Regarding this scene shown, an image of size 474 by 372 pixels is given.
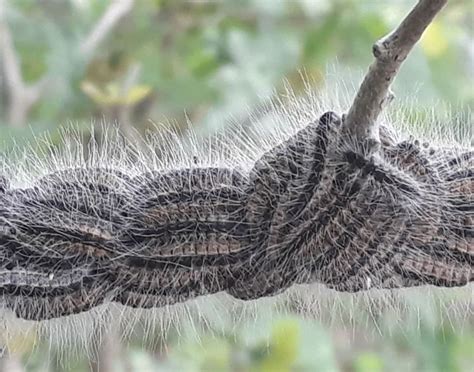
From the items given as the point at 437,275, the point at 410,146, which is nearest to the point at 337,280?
the point at 437,275

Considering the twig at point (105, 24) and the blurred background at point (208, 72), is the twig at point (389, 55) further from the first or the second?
the twig at point (105, 24)

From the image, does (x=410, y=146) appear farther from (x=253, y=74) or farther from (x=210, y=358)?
(x=210, y=358)

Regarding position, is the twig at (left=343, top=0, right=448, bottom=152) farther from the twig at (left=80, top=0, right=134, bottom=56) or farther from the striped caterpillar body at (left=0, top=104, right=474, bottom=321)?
the twig at (left=80, top=0, right=134, bottom=56)

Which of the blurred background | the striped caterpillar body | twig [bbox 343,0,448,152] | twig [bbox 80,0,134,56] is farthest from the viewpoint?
twig [bbox 80,0,134,56]

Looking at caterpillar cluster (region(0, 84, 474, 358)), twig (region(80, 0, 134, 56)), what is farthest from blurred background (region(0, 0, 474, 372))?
caterpillar cluster (region(0, 84, 474, 358))

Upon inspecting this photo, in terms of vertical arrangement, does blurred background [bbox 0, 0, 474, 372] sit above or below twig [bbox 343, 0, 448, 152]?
above

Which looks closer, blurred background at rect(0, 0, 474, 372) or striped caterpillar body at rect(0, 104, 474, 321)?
striped caterpillar body at rect(0, 104, 474, 321)

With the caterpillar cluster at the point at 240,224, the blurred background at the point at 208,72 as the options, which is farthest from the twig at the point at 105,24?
the caterpillar cluster at the point at 240,224
